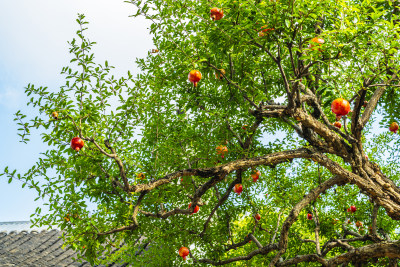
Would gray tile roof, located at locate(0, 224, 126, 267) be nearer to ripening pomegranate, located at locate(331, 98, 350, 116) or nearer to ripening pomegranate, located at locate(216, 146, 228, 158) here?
ripening pomegranate, located at locate(216, 146, 228, 158)

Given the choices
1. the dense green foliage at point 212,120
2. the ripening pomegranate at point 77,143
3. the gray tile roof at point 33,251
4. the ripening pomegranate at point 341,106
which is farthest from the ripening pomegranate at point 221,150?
the gray tile roof at point 33,251

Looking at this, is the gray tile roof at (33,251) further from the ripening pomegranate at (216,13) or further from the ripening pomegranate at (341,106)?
the ripening pomegranate at (341,106)

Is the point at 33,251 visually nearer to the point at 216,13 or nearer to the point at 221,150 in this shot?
the point at 221,150

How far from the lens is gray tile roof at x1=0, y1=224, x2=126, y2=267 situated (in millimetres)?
9212

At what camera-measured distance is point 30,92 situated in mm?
4863

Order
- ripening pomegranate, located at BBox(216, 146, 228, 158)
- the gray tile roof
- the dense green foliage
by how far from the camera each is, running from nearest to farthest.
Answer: the dense green foliage
ripening pomegranate, located at BBox(216, 146, 228, 158)
the gray tile roof

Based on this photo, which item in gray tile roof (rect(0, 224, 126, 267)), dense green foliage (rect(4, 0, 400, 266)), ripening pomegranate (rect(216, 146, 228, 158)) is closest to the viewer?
dense green foliage (rect(4, 0, 400, 266))

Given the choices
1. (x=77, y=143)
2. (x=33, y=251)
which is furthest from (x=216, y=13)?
(x=33, y=251)

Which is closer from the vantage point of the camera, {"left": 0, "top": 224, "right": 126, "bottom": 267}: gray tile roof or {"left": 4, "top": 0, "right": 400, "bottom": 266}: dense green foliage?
{"left": 4, "top": 0, "right": 400, "bottom": 266}: dense green foliage

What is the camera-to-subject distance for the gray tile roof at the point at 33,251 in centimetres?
921

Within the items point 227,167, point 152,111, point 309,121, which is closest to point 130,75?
point 152,111

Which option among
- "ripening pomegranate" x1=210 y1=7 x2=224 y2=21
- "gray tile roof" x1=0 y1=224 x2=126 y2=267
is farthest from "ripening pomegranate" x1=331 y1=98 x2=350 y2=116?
"gray tile roof" x1=0 y1=224 x2=126 y2=267

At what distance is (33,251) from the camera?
10.2m

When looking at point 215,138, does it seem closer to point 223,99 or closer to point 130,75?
point 223,99
